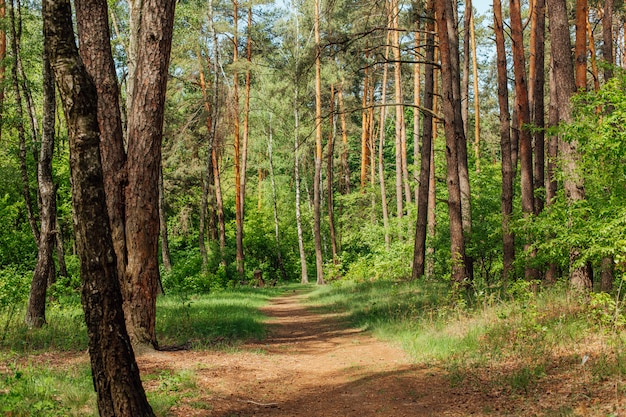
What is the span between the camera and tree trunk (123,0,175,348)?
822cm

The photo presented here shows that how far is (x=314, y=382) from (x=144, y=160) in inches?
163

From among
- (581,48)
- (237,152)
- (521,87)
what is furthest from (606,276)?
(237,152)

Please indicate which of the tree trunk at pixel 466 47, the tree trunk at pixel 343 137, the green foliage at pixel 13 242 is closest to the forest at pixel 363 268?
the green foliage at pixel 13 242

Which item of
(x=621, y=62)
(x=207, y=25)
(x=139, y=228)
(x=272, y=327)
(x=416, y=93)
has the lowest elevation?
(x=272, y=327)

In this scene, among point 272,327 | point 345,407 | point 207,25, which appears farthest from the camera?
point 207,25

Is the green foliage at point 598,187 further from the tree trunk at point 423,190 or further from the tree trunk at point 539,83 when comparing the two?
the tree trunk at point 423,190

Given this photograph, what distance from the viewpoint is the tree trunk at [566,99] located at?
9.35 metres

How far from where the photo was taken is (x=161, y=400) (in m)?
5.82

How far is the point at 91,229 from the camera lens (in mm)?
4520

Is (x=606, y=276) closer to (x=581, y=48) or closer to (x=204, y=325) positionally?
(x=581, y=48)

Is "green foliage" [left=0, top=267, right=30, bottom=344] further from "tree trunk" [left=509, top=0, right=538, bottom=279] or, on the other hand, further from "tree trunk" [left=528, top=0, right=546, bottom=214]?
"tree trunk" [left=528, top=0, right=546, bottom=214]

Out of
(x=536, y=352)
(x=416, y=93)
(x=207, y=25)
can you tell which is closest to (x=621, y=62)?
(x=416, y=93)

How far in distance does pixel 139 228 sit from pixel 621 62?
30.3m

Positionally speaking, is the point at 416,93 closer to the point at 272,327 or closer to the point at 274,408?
the point at 272,327
